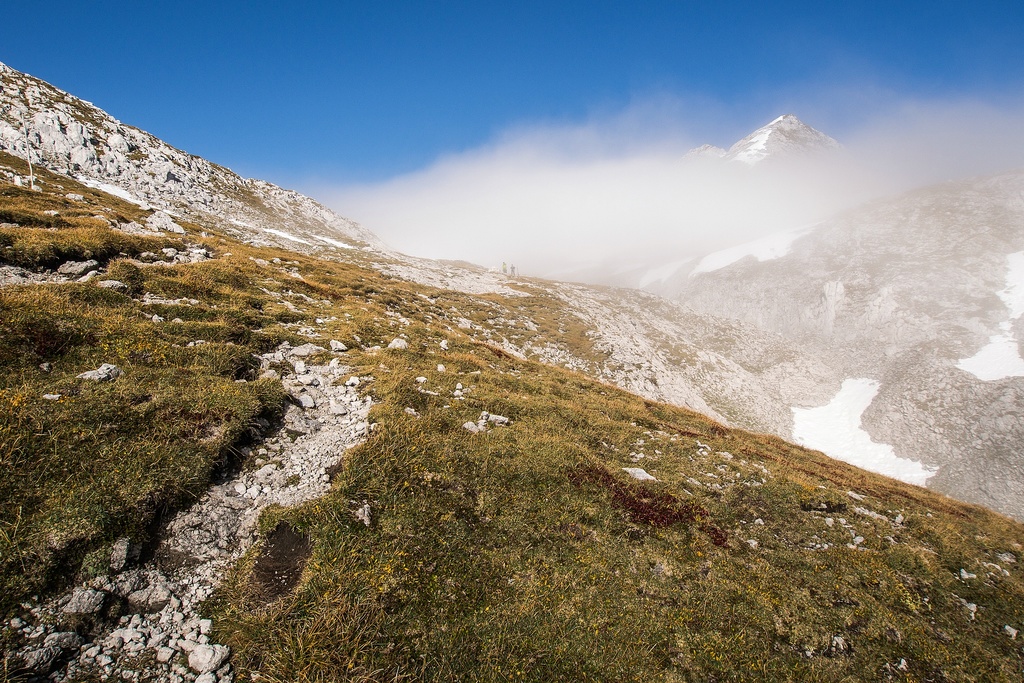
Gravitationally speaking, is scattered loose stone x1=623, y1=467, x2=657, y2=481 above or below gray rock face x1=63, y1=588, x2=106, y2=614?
above

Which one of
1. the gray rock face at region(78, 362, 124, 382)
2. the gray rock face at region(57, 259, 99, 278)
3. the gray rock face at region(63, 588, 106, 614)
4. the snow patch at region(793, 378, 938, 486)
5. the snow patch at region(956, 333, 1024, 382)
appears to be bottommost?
the snow patch at region(793, 378, 938, 486)

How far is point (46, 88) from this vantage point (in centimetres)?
9600

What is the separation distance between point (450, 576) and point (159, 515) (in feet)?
19.1

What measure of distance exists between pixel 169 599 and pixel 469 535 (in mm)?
5373

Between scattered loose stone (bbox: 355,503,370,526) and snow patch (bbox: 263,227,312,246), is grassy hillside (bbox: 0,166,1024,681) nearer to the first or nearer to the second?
scattered loose stone (bbox: 355,503,370,526)

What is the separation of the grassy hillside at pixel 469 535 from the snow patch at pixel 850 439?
59968mm

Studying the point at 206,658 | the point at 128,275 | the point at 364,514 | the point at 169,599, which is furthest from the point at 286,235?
the point at 206,658

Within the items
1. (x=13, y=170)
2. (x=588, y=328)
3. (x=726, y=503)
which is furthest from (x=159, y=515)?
(x=13, y=170)

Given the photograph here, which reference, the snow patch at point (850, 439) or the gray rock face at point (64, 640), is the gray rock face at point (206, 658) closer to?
the gray rock face at point (64, 640)

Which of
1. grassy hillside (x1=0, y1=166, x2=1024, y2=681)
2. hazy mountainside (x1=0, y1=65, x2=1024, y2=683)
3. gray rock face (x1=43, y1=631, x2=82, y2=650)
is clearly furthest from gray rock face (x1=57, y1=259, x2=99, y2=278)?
gray rock face (x1=43, y1=631, x2=82, y2=650)

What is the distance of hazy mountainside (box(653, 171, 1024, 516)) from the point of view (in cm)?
6488

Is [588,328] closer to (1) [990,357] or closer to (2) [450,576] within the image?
(2) [450,576]

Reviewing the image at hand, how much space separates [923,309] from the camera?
95.5 m

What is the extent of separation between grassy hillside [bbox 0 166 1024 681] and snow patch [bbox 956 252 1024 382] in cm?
9695
